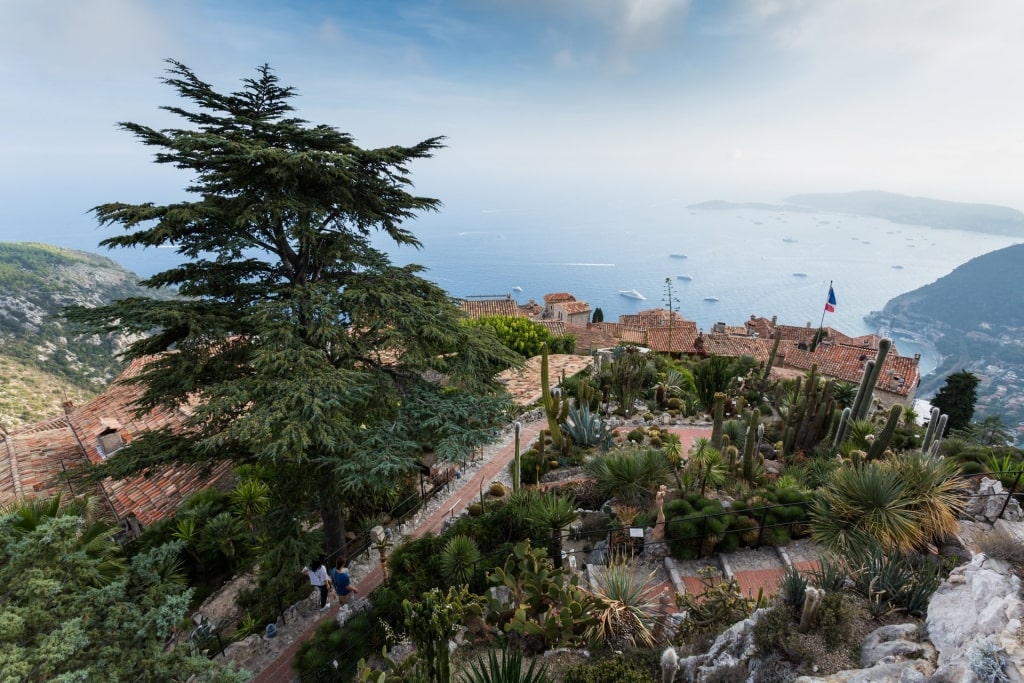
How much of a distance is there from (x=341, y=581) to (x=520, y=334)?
17082mm

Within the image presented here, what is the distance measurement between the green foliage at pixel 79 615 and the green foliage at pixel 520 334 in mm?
18925

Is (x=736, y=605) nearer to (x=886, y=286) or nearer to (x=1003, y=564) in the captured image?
(x=1003, y=564)

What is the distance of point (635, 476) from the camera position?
8617 millimetres

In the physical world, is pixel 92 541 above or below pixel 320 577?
above

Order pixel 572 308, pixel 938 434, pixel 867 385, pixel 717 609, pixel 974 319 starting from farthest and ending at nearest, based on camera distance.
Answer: pixel 974 319, pixel 572 308, pixel 867 385, pixel 938 434, pixel 717 609

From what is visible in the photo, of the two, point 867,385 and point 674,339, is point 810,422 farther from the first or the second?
point 674,339

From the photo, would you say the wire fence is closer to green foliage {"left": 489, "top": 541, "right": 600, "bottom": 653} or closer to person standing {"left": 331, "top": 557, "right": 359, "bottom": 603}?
person standing {"left": 331, "top": 557, "right": 359, "bottom": 603}

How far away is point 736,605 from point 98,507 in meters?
15.4

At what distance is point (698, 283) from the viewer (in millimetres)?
124625

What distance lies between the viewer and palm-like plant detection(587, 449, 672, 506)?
8.60m

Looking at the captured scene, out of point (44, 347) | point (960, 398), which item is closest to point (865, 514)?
point (960, 398)

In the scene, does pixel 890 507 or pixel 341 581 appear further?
pixel 341 581

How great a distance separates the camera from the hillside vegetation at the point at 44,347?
105 feet

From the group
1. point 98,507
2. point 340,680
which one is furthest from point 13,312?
point 340,680
